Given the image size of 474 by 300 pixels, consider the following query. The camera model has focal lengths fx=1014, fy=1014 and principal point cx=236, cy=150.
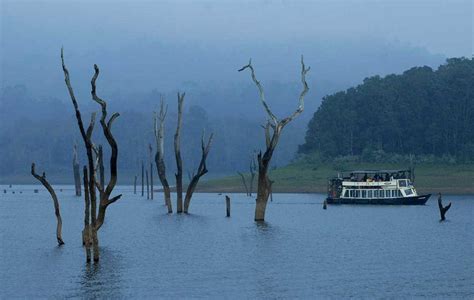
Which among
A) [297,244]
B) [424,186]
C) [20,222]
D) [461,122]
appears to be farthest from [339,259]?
[461,122]

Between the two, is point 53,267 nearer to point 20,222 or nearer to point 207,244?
point 207,244

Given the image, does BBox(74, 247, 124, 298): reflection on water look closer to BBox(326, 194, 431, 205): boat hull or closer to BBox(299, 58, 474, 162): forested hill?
BBox(326, 194, 431, 205): boat hull

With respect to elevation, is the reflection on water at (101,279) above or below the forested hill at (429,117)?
below

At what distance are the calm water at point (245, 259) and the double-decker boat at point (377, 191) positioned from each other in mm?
26481

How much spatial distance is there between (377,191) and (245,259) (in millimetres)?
72056

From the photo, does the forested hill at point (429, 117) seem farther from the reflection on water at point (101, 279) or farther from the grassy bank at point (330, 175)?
the reflection on water at point (101, 279)

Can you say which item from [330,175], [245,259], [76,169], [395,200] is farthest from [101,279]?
[330,175]

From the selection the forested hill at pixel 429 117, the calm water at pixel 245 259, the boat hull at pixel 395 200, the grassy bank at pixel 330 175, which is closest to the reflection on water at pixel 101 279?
the calm water at pixel 245 259

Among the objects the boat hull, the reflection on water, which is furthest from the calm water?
the boat hull

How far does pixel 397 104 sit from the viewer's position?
647ft

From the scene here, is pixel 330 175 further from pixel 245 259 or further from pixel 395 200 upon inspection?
pixel 245 259

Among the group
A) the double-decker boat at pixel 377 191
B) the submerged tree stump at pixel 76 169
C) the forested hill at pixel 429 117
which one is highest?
the forested hill at pixel 429 117

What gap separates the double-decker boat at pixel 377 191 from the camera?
128 meters

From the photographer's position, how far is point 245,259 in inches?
2341
